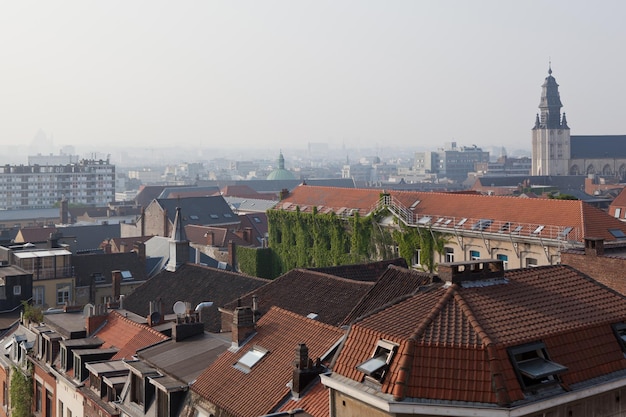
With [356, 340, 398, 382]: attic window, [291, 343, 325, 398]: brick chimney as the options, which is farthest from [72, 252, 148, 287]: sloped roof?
[356, 340, 398, 382]: attic window

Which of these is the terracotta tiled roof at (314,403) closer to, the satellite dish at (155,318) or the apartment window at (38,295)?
the satellite dish at (155,318)

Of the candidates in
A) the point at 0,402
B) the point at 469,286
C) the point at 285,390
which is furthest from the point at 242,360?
the point at 0,402

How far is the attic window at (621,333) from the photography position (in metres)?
20.4

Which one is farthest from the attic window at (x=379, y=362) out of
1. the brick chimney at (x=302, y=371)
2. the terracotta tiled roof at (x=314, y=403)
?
the brick chimney at (x=302, y=371)

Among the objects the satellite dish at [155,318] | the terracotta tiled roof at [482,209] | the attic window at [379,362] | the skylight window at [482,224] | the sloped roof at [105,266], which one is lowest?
the sloped roof at [105,266]

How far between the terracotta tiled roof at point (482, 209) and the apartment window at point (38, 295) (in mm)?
25917

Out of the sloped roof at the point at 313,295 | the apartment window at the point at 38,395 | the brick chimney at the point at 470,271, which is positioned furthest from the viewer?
the apartment window at the point at 38,395

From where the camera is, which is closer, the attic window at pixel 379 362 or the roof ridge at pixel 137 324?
the attic window at pixel 379 362

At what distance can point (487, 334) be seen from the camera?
730 inches

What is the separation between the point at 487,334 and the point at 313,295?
19.2 m

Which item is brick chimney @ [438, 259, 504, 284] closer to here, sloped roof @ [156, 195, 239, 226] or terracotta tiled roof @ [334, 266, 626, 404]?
terracotta tiled roof @ [334, 266, 626, 404]

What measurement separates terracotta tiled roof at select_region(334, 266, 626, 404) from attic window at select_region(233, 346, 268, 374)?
632cm

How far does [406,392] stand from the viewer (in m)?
17.8

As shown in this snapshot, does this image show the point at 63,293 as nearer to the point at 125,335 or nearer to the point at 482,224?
the point at 125,335
